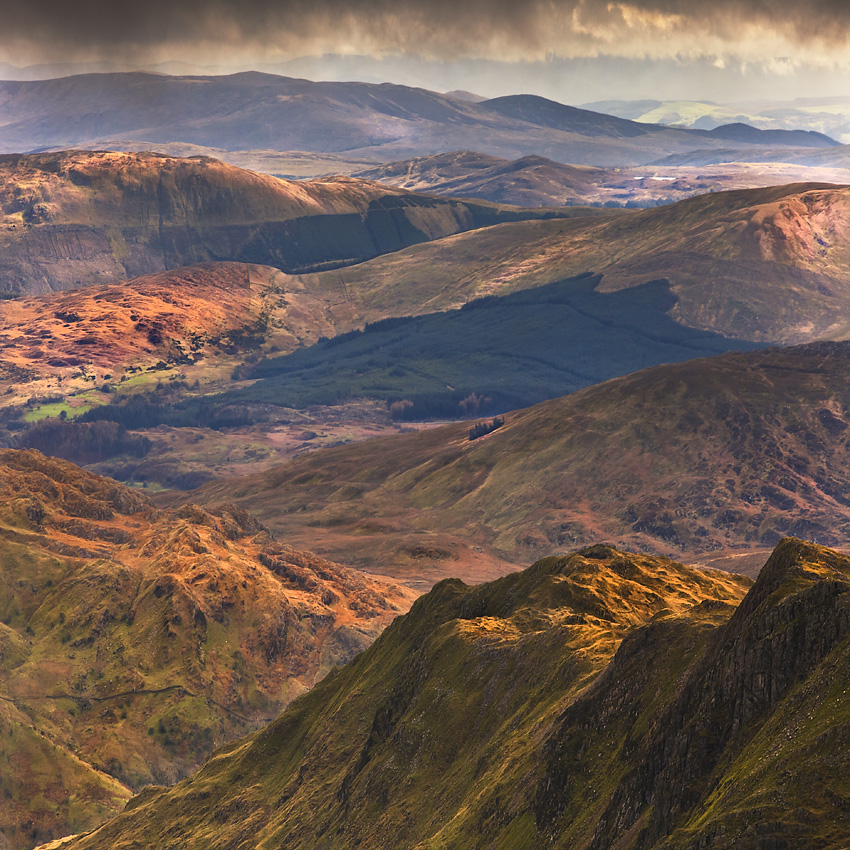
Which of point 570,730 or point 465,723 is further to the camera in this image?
point 465,723

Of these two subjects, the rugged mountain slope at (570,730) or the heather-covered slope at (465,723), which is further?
the heather-covered slope at (465,723)

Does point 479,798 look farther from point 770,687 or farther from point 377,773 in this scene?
point 770,687

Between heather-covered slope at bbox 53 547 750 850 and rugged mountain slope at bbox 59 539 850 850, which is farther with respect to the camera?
heather-covered slope at bbox 53 547 750 850

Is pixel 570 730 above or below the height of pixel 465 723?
above

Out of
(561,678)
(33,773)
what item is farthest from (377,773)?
(33,773)
